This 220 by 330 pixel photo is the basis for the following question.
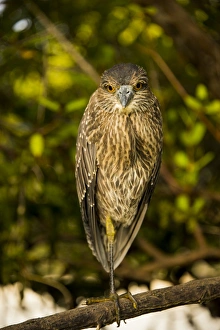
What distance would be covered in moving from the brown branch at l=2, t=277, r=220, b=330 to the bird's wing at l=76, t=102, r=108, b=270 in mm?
601

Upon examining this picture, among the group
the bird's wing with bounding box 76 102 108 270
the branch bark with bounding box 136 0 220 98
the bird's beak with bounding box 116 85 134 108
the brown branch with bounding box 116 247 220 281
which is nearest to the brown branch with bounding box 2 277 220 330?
the bird's wing with bounding box 76 102 108 270

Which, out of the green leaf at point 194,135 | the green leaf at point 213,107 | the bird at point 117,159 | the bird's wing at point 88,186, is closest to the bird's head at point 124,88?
the bird at point 117,159

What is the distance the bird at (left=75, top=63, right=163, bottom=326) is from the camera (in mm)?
3135

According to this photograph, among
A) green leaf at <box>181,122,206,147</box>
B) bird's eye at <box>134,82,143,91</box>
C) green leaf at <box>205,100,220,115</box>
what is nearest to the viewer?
bird's eye at <box>134,82,143,91</box>

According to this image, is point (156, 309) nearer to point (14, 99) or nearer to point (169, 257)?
point (169, 257)

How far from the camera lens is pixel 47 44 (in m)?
4.07

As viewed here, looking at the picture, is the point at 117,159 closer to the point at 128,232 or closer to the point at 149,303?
the point at 128,232

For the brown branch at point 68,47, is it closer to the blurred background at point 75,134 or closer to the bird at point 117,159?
the blurred background at point 75,134

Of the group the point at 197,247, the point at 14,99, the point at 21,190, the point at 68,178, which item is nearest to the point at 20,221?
the point at 21,190

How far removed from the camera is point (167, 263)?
13.9 ft

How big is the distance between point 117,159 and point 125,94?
1.30 ft

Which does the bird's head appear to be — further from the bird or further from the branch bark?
the branch bark

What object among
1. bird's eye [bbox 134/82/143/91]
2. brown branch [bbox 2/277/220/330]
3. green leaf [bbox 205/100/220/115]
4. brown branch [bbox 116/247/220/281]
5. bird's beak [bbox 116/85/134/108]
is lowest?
brown branch [bbox 2/277/220/330]

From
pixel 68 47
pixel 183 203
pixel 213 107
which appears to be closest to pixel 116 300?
pixel 183 203
